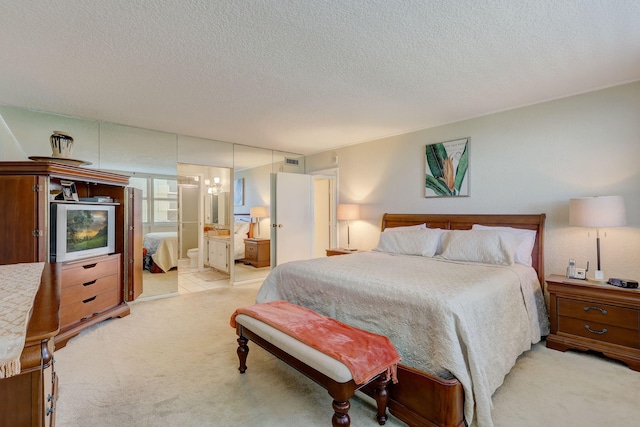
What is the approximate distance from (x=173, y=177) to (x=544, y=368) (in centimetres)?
481

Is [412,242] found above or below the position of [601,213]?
below

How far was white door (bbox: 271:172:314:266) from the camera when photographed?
5.29m

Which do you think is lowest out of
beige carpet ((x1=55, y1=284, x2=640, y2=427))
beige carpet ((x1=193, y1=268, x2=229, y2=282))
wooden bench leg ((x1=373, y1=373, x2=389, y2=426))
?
beige carpet ((x1=55, y1=284, x2=640, y2=427))

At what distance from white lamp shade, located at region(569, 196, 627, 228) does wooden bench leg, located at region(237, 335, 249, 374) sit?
2.99 metres

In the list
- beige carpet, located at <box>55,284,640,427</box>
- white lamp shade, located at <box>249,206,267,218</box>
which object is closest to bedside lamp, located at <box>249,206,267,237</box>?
white lamp shade, located at <box>249,206,267,218</box>

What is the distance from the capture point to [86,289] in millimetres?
3062

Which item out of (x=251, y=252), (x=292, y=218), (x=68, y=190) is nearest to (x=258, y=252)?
(x=251, y=252)

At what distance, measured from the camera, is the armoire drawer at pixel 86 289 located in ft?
9.23

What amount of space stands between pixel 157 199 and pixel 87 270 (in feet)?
4.86

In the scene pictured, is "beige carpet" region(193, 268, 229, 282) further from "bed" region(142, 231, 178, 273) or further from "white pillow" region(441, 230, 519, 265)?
"white pillow" region(441, 230, 519, 265)

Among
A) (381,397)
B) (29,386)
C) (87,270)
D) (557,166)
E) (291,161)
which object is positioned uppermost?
(291,161)

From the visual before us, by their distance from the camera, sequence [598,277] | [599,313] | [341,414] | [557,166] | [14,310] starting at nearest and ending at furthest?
1. [14,310]
2. [341,414]
3. [599,313]
4. [598,277]
5. [557,166]

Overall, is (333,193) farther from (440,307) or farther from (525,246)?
(440,307)

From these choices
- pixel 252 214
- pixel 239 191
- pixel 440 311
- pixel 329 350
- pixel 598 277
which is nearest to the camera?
pixel 329 350
